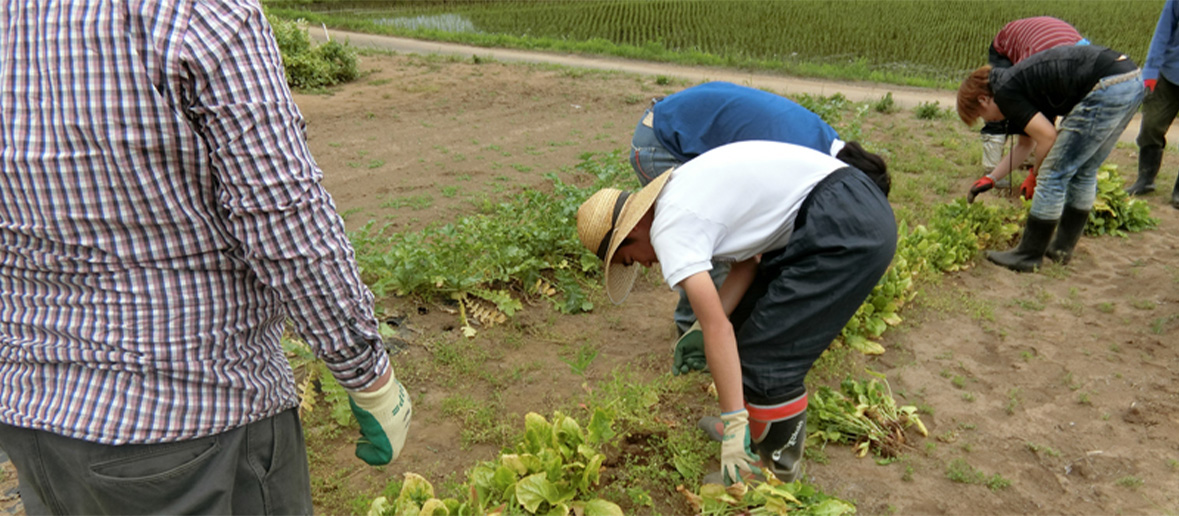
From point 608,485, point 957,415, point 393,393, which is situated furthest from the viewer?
point 957,415

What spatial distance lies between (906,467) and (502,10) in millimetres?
19144

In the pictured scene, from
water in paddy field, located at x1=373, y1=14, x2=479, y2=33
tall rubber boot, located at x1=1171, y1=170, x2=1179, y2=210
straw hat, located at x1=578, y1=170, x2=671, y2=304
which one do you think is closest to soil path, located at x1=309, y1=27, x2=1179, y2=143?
water in paddy field, located at x1=373, y1=14, x2=479, y2=33

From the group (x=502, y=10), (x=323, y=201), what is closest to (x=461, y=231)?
(x=323, y=201)

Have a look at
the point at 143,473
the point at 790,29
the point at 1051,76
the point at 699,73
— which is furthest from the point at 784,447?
the point at 790,29

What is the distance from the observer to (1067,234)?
4523mm

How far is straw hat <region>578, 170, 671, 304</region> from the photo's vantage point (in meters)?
2.30

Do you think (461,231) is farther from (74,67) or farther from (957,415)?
(74,67)

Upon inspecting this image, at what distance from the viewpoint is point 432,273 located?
379 centimetres

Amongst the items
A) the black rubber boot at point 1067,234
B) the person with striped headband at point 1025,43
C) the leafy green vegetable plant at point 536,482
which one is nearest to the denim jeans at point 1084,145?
the black rubber boot at point 1067,234

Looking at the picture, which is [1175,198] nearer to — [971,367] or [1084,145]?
[1084,145]

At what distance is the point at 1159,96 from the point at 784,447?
199 inches

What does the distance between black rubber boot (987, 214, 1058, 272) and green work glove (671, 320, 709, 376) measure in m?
2.68

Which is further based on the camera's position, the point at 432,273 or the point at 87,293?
the point at 432,273

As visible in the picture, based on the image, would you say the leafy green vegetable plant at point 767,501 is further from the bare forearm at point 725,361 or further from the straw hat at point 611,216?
the straw hat at point 611,216
